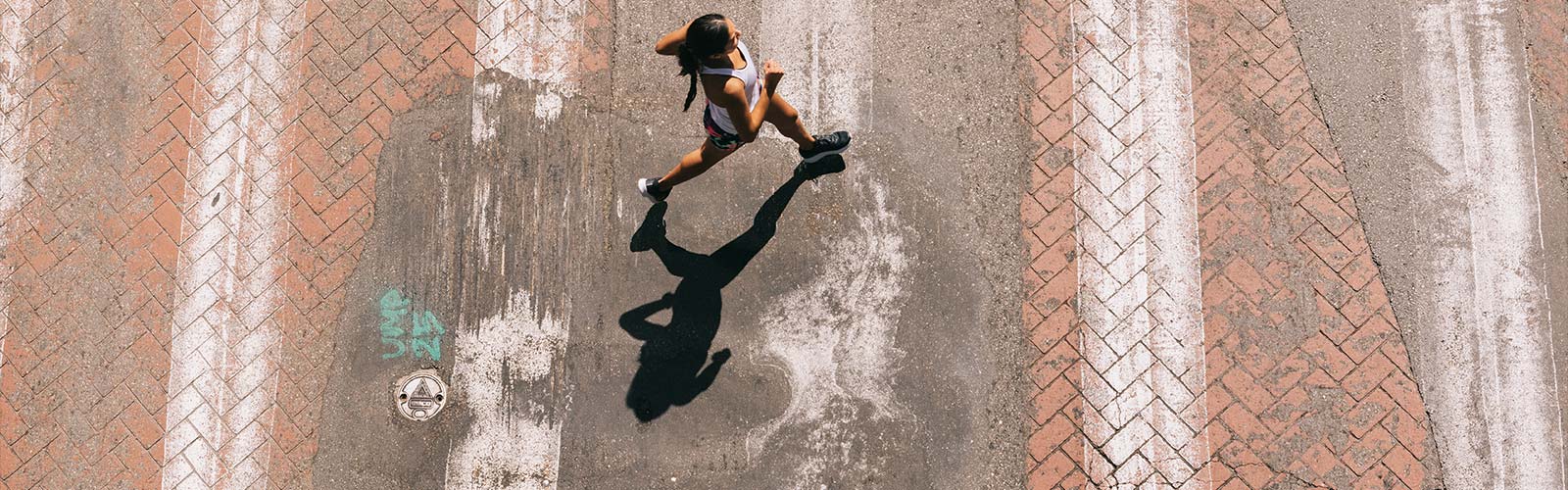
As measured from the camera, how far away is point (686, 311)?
667 cm

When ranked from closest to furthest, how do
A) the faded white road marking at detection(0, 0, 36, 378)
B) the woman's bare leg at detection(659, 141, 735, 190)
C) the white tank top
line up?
the white tank top < the woman's bare leg at detection(659, 141, 735, 190) < the faded white road marking at detection(0, 0, 36, 378)

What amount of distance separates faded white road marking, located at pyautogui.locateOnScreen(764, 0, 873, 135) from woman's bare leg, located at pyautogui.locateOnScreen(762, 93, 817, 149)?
0.45m

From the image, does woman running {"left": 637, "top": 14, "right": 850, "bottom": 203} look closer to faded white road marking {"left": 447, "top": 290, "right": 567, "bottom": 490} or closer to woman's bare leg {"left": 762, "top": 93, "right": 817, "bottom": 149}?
woman's bare leg {"left": 762, "top": 93, "right": 817, "bottom": 149}

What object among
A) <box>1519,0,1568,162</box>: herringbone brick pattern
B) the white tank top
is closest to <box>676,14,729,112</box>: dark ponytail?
the white tank top

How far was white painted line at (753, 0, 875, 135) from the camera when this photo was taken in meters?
6.87

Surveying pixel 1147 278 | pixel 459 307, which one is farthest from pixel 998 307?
pixel 459 307

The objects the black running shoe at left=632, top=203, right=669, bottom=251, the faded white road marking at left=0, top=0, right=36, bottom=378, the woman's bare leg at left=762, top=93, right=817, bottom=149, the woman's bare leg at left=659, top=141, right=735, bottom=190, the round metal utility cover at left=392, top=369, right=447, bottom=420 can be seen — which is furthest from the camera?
the faded white road marking at left=0, top=0, right=36, bottom=378

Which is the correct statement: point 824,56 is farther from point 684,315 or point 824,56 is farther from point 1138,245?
point 1138,245

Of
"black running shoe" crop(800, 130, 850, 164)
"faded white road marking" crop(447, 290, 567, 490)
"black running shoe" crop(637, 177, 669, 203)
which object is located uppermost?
"black running shoe" crop(800, 130, 850, 164)

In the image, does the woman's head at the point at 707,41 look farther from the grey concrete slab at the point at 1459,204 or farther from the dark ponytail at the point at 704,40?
the grey concrete slab at the point at 1459,204

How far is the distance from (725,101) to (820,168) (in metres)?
1.60

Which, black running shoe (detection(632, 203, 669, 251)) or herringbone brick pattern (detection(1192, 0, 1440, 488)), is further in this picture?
black running shoe (detection(632, 203, 669, 251))

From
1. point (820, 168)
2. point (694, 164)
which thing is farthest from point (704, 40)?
point (820, 168)

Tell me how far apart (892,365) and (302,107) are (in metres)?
4.37
